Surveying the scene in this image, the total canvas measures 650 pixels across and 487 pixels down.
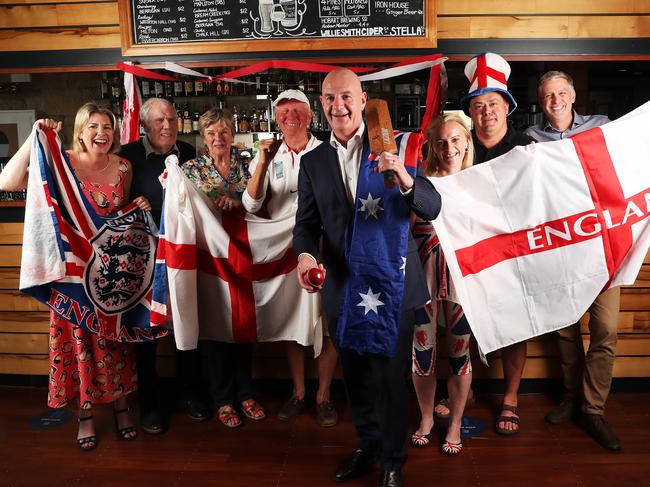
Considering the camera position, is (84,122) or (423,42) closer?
(84,122)

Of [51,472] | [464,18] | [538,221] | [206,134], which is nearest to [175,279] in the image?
[206,134]

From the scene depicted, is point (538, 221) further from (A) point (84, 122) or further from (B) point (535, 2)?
(A) point (84, 122)

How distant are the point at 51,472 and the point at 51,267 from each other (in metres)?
1.00

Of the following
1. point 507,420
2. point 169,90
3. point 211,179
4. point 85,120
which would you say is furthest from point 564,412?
point 169,90

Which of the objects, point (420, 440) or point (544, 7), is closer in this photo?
point (420, 440)

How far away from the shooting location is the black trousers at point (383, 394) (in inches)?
93.6

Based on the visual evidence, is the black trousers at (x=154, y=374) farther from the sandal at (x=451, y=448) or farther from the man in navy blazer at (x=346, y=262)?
the sandal at (x=451, y=448)

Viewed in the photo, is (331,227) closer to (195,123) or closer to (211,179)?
(211,179)

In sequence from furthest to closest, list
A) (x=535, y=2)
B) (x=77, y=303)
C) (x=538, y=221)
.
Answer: (x=535, y=2)
(x=77, y=303)
(x=538, y=221)

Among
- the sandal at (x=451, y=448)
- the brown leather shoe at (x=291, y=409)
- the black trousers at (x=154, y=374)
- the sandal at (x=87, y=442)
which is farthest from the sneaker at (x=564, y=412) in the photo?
the sandal at (x=87, y=442)

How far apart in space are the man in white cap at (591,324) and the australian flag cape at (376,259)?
1067 millimetres

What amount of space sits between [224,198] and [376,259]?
3.51ft

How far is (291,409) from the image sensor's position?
325cm

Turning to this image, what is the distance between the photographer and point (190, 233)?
9.66 feet
